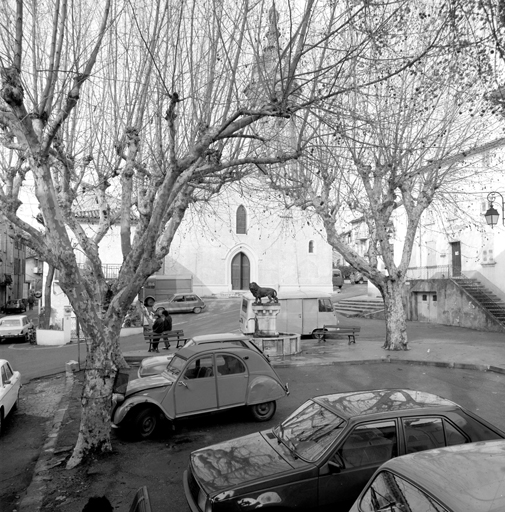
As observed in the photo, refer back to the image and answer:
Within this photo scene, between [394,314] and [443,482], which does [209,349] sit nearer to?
[443,482]

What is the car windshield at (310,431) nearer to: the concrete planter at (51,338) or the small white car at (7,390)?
the small white car at (7,390)

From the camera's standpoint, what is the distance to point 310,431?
451 centimetres

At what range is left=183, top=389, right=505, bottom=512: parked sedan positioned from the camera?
3775mm

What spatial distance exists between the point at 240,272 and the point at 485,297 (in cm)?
2253

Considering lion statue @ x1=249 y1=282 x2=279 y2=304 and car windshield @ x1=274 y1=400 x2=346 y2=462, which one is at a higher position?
lion statue @ x1=249 y1=282 x2=279 y2=304

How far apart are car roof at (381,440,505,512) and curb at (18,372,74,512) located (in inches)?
172

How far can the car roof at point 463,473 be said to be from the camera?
234 cm

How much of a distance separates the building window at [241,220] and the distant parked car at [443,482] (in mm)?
38583

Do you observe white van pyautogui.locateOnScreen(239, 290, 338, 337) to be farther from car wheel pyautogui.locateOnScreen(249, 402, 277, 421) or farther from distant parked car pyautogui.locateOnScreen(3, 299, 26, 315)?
distant parked car pyautogui.locateOnScreen(3, 299, 26, 315)

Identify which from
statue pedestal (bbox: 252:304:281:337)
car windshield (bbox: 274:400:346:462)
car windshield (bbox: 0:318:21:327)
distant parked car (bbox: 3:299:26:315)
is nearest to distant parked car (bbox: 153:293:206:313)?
car windshield (bbox: 0:318:21:327)

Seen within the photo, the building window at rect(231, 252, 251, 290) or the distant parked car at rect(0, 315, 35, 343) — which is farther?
the building window at rect(231, 252, 251, 290)

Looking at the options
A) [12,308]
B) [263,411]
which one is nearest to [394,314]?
[263,411]

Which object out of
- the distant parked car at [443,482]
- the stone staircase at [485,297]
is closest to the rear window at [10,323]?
the distant parked car at [443,482]

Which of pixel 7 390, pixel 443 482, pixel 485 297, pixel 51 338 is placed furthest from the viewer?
pixel 485 297
